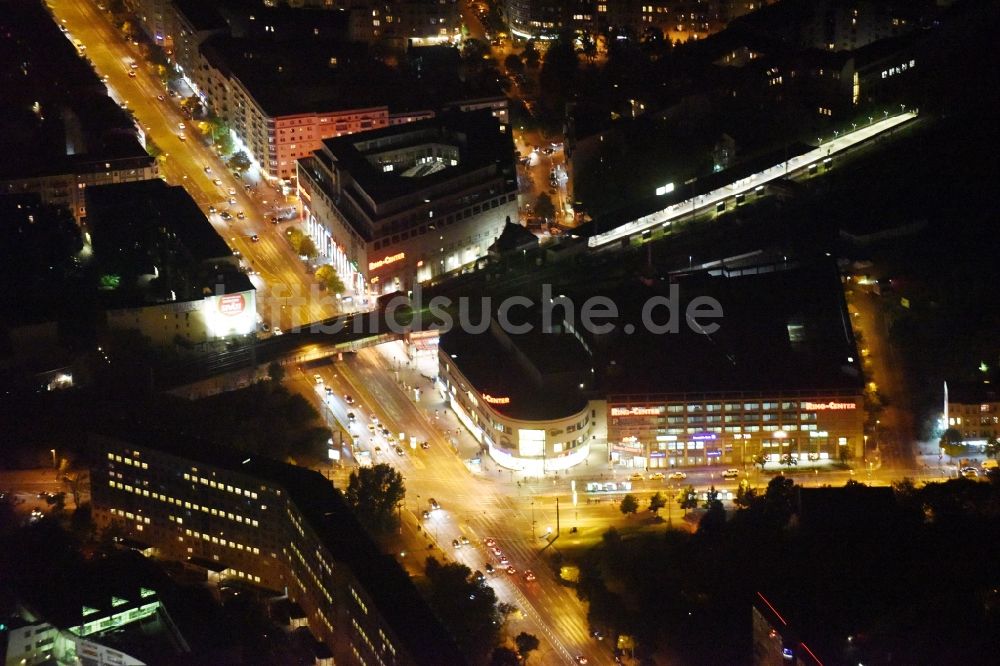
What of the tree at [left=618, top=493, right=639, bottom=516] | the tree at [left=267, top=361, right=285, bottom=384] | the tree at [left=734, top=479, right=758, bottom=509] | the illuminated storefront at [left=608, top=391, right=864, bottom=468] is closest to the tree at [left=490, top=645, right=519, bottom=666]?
the tree at [left=618, top=493, right=639, bottom=516]

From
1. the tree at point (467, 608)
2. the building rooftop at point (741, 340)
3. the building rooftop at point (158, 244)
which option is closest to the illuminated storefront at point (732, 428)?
the building rooftop at point (741, 340)

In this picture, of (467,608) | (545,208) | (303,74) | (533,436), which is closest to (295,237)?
(545,208)

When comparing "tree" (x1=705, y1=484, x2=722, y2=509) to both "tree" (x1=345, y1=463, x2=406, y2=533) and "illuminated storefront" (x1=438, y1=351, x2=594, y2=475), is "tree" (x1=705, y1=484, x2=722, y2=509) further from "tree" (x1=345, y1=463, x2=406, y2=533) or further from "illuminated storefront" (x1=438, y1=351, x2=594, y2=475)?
"tree" (x1=345, y1=463, x2=406, y2=533)

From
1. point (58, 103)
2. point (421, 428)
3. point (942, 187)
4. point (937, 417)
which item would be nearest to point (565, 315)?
point (421, 428)

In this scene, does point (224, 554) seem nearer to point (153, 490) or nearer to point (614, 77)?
point (153, 490)

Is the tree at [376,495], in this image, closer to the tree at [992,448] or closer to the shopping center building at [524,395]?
the shopping center building at [524,395]
